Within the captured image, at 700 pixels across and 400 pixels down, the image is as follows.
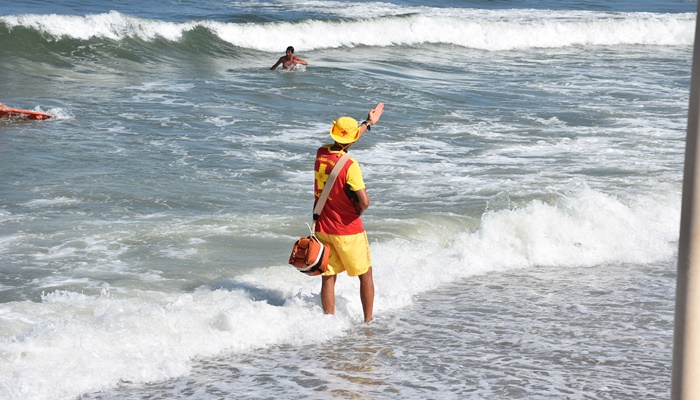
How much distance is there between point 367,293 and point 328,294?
0.28 m

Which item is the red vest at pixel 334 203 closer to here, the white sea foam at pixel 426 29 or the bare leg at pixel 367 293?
the bare leg at pixel 367 293

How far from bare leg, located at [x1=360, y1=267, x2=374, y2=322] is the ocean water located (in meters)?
0.14

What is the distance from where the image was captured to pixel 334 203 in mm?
6812

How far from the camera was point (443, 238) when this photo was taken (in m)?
9.86

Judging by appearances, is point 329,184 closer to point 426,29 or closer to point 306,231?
point 306,231

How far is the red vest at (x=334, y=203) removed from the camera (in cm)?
671

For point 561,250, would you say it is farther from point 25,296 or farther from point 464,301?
point 25,296

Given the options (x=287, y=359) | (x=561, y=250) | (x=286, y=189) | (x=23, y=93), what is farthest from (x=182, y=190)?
(x=23, y=93)

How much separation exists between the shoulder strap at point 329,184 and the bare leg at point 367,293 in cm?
61

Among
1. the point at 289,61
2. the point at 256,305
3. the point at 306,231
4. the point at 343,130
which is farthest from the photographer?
the point at 289,61

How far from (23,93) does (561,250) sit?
39.2 ft

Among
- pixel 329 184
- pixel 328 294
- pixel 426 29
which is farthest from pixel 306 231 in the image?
pixel 426 29

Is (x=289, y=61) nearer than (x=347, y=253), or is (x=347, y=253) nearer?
(x=347, y=253)

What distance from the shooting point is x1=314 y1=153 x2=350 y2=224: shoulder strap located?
263 inches
